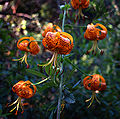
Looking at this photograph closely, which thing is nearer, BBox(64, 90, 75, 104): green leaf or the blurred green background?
BBox(64, 90, 75, 104): green leaf

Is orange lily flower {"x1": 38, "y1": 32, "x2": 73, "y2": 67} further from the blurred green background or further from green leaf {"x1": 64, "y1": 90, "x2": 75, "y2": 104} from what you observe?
green leaf {"x1": 64, "y1": 90, "x2": 75, "y2": 104}

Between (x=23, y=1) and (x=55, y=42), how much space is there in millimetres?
1619

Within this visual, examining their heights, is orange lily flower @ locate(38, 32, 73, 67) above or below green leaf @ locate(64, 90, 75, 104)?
above

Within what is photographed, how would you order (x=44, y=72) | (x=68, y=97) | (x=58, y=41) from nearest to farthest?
(x=58, y=41) < (x=68, y=97) < (x=44, y=72)

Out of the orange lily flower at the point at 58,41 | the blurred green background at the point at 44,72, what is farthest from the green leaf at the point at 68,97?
the orange lily flower at the point at 58,41

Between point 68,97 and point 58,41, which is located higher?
point 58,41

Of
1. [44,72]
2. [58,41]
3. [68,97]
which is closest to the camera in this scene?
[58,41]

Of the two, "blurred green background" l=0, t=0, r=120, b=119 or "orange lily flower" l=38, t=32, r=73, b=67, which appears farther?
"blurred green background" l=0, t=0, r=120, b=119

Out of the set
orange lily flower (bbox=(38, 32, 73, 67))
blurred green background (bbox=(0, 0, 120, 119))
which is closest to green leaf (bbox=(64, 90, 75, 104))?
blurred green background (bbox=(0, 0, 120, 119))

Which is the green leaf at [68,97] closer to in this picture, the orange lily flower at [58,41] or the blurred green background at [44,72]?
the blurred green background at [44,72]

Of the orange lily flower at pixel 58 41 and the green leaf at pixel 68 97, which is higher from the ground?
the orange lily flower at pixel 58 41

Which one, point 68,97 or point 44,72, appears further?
point 44,72

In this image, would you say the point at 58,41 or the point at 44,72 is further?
the point at 44,72

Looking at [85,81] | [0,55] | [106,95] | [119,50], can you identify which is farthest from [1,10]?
[119,50]
